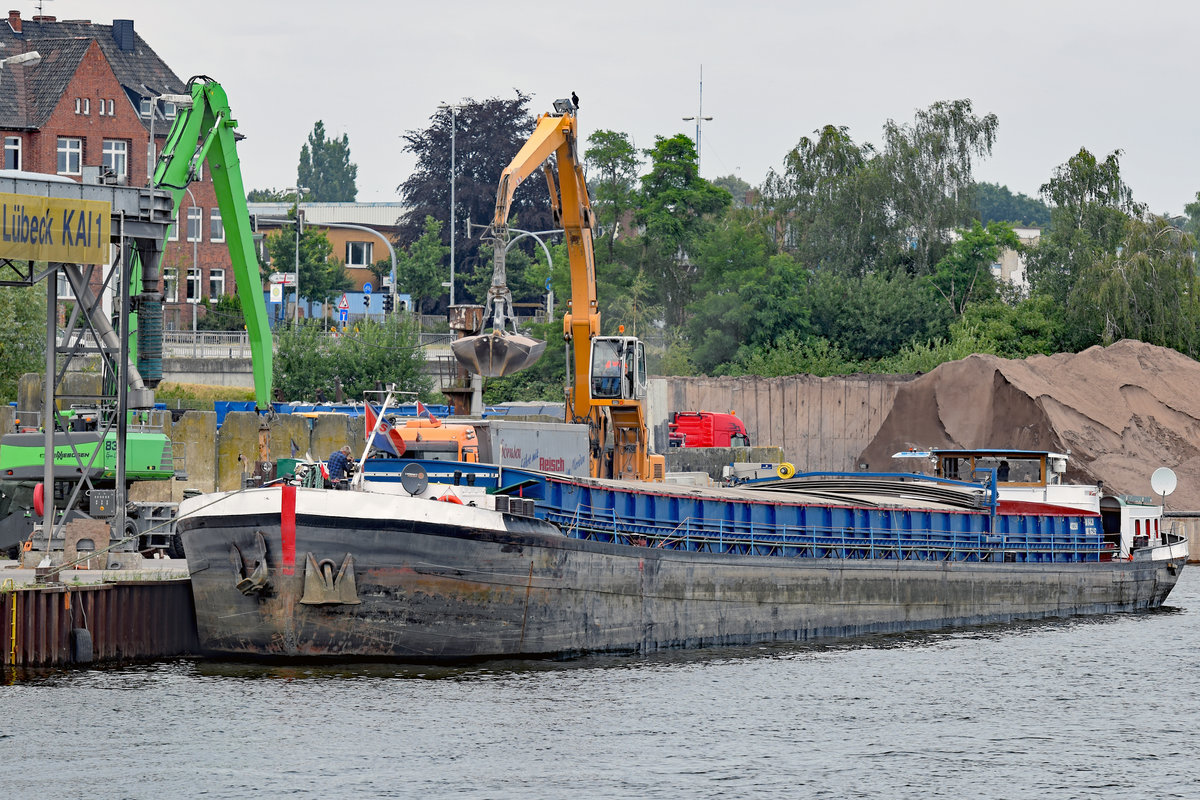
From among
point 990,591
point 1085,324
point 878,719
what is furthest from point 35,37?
point 878,719

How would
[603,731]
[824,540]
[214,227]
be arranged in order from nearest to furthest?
[603,731] < [824,540] < [214,227]

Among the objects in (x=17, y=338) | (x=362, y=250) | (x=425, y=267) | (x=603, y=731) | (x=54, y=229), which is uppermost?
(x=362, y=250)

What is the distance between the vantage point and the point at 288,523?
25969 mm

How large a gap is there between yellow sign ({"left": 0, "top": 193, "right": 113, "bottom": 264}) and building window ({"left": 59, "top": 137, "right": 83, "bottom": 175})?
49348 mm

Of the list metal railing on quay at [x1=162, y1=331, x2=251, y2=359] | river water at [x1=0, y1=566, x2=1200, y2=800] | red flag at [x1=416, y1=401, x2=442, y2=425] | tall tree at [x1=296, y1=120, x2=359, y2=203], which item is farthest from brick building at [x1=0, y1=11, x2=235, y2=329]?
tall tree at [x1=296, y1=120, x2=359, y2=203]

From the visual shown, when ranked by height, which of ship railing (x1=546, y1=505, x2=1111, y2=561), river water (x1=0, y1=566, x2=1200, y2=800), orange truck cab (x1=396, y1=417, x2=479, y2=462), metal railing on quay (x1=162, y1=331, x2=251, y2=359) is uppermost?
metal railing on quay (x1=162, y1=331, x2=251, y2=359)

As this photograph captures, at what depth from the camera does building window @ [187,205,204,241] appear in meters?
83.4

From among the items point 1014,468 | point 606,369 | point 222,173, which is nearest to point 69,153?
point 222,173

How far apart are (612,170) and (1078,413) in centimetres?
2764

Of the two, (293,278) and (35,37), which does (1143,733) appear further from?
(35,37)

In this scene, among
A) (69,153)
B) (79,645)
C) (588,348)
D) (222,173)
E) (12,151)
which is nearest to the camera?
(79,645)

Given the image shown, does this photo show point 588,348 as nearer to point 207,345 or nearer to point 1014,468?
point 1014,468

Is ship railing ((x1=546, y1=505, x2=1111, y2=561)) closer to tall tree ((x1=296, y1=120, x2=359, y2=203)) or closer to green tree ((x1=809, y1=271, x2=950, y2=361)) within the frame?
green tree ((x1=809, y1=271, x2=950, y2=361))

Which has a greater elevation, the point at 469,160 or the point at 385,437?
the point at 469,160
